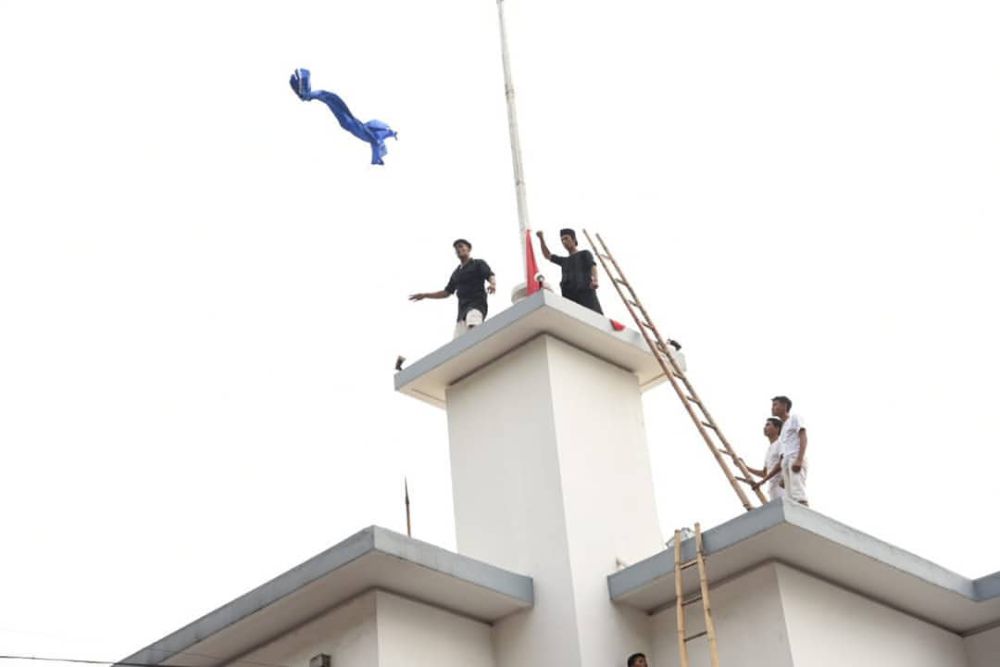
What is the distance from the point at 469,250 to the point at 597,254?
1.55 m

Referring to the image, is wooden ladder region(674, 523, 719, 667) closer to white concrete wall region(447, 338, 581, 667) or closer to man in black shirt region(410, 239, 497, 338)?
white concrete wall region(447, 338, 581, 667)

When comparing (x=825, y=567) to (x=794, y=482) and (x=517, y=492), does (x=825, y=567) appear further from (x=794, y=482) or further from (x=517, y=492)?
(x=517, y=492)

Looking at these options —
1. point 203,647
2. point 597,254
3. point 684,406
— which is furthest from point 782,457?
point 203,647

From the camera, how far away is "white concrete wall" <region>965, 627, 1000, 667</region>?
50.2 feet

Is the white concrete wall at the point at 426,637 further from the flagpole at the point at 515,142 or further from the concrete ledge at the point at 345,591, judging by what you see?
the flagpole at the point at 515,142

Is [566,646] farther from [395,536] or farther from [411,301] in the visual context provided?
[411,301]

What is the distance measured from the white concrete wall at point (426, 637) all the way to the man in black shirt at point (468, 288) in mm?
3727

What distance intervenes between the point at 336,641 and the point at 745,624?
3800 millimetres

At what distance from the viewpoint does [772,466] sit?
51.2 feet

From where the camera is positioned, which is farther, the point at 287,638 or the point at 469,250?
the point at 469,250

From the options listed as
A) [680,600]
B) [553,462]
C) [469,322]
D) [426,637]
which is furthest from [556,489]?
[469,322]

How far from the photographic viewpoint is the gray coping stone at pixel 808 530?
533 inches

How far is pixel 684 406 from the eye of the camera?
16.4 m

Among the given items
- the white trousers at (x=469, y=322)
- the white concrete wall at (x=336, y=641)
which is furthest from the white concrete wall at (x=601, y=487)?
the white concrete wall at (x=336, y=641)
